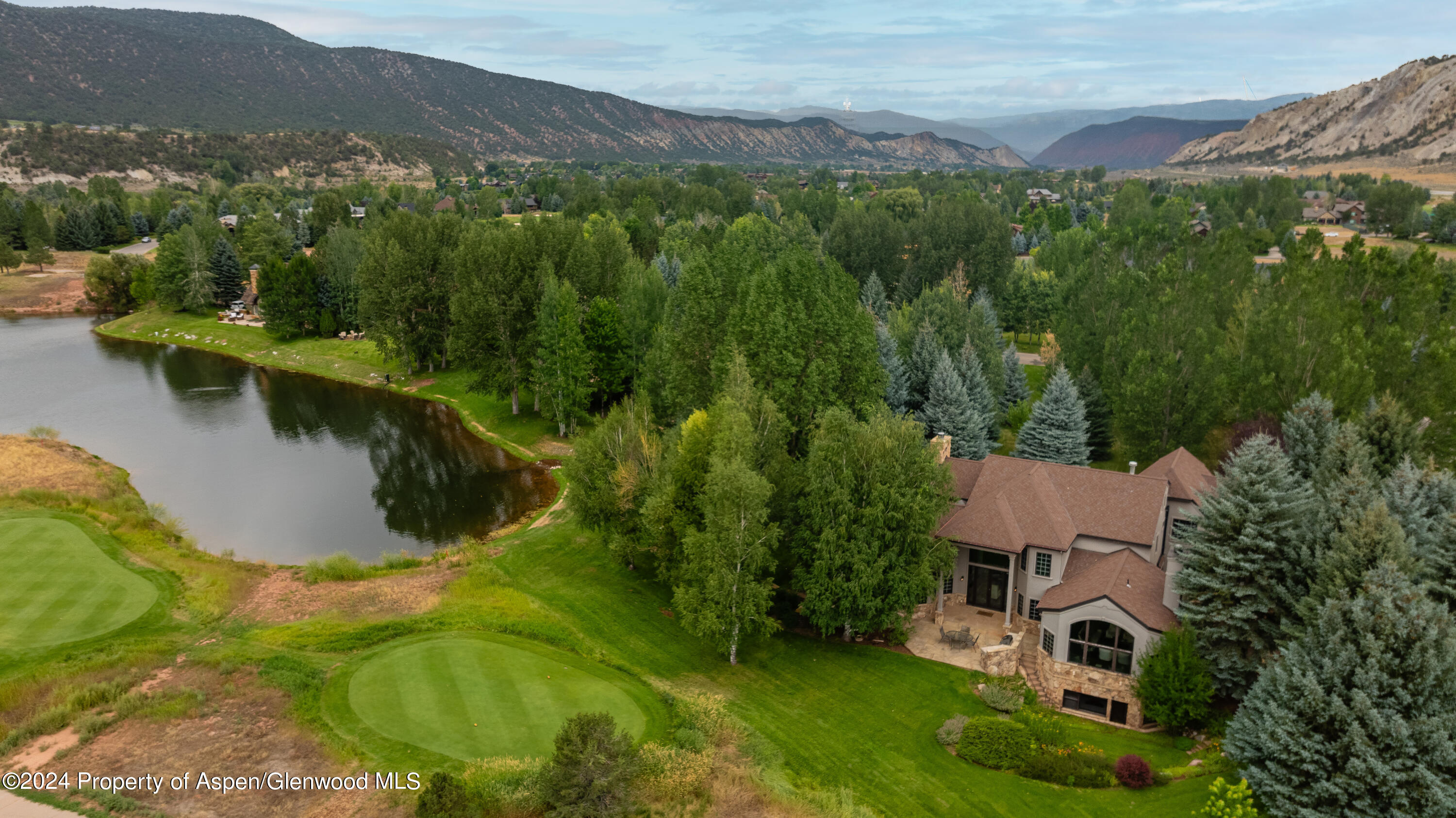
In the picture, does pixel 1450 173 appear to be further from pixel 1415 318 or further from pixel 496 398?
pixel 496 398

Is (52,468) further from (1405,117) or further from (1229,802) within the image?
(1405,117)

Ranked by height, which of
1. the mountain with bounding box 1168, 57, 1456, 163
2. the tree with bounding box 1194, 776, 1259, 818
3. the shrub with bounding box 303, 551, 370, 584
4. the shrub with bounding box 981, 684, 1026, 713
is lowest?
the shrub with bounding box 981, 684, 1026, 713

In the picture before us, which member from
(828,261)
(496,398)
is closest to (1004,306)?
(828,261)

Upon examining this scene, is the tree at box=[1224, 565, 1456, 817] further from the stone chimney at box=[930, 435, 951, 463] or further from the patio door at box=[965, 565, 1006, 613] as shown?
the stone chimney at box=[930, 435, 951, 463]

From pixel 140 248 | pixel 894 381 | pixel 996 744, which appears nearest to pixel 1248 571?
pixel 996 744

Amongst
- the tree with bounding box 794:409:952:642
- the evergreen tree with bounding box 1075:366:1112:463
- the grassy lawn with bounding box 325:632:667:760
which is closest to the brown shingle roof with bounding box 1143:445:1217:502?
the tree with bounding box 794:409:952:642

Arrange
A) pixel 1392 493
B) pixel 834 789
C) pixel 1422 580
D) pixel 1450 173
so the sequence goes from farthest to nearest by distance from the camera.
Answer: pixel 1450 173, pixel 1392 493, pixel 1422 580, pixel 834 789

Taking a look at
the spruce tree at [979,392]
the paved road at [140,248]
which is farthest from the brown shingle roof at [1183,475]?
the paved road at [140,248]
